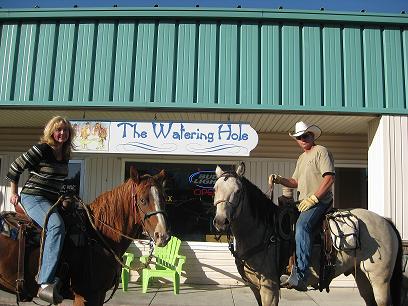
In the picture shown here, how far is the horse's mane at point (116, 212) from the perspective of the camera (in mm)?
4223

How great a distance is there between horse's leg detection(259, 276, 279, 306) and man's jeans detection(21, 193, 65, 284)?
2.21 meters

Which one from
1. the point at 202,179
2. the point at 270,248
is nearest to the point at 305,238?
the point at 270,248

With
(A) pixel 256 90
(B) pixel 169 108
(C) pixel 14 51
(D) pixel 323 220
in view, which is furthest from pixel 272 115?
(C) pixel 14 51

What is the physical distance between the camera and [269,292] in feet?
15.1

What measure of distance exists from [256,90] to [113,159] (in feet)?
12.9

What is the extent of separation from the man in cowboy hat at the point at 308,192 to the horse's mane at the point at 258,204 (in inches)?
10.7

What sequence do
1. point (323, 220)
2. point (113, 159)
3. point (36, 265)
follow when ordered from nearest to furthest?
1. point (36, 265)
2. point (323, 220)
3. point (113, 159)

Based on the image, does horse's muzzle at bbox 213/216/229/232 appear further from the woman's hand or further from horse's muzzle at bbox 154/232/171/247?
the woman's hand

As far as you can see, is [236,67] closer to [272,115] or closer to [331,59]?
[272,115]

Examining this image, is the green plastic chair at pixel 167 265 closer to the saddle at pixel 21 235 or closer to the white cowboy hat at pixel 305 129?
the white cowboy hat at pixel 305 129

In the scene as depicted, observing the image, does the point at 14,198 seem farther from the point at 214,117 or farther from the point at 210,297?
the point at 214,117

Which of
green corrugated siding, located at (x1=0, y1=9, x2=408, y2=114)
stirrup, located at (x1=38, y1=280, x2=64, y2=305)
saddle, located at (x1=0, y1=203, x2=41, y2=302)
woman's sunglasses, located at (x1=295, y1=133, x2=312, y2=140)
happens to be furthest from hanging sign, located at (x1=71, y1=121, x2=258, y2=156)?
stirrup, located at (x1=38, y1=280, x2=64, y2=305)

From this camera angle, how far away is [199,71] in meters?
8.25

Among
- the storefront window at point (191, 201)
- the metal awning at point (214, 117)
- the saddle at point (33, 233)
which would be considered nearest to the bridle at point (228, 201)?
the saddle at point (33, 233)
